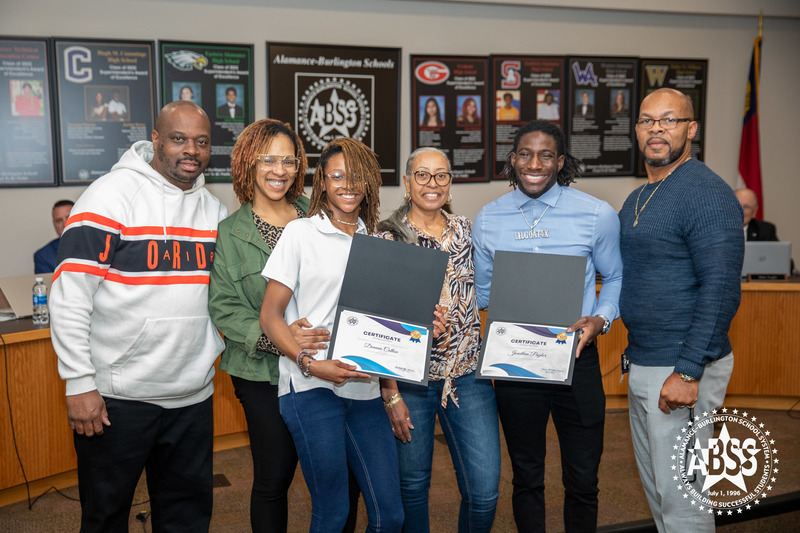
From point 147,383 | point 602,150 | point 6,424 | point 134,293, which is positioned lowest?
point 6,424

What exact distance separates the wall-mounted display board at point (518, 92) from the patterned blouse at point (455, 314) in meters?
3.46

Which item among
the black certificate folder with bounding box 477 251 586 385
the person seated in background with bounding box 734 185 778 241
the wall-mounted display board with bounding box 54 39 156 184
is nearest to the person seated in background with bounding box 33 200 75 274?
the wall-mounted display board with bounding box 54 39 156 184

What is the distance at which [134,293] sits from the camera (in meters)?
2.06

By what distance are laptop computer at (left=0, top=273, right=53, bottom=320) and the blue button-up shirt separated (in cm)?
260

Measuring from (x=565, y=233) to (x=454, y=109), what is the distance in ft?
11.2

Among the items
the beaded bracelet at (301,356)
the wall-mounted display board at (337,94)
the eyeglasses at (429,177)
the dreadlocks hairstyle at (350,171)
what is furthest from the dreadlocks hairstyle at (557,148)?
the wall-mounted display board at (337,94)

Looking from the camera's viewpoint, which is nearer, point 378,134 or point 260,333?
point 260,333

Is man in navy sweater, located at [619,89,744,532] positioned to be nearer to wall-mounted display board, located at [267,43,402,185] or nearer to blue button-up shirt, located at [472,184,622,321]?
blue button-up shirt, located at [472,184,622,321]

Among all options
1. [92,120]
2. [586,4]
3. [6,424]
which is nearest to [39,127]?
[92,120]

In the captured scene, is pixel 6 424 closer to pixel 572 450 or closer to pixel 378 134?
pixel 572 450

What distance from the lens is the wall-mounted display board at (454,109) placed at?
5441 mm

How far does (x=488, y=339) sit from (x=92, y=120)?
3665mm

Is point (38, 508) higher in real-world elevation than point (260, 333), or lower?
lower

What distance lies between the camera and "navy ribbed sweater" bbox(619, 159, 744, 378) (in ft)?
6.73
